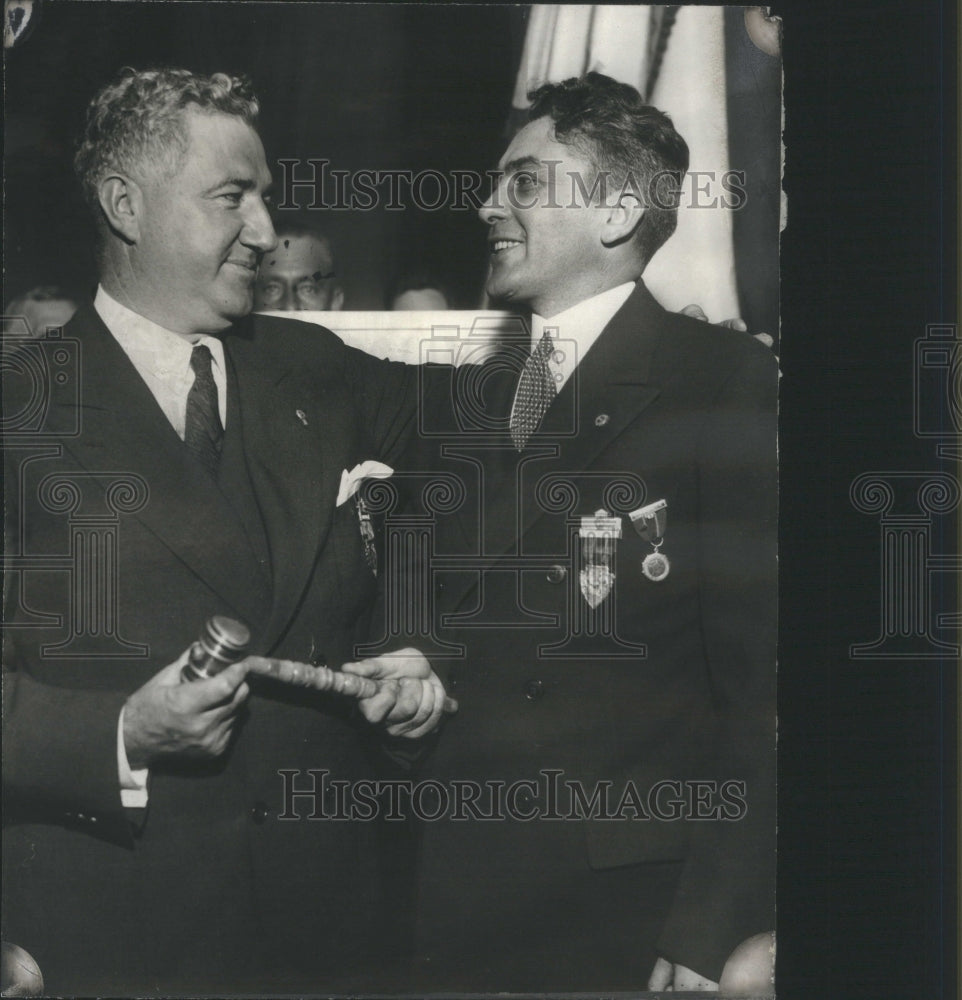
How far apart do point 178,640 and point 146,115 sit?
4.56 ft

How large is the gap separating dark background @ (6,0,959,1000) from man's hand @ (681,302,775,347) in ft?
0.31

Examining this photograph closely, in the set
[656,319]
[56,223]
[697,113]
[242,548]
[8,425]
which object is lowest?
[242,548]

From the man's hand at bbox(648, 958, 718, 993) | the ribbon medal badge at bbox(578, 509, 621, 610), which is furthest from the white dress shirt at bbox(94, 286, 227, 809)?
the man's hand at bbox(648, 958, 718, 993)

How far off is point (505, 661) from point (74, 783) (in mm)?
1176

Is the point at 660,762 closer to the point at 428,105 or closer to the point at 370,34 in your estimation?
the point at 428,105

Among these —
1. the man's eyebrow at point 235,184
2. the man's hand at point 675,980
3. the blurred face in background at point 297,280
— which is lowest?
the man's hand at point 675,980

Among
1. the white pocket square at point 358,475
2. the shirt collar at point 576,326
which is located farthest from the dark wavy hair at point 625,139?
the white pocket square at point 358,475

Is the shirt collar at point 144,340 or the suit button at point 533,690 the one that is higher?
the shirt collar at point 144,340

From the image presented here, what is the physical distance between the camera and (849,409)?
3.39 metres

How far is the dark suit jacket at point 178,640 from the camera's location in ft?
10.6

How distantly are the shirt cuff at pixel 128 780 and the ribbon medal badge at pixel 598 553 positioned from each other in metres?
1.26

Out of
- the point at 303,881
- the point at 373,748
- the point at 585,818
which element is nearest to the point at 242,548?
the point at 373,748

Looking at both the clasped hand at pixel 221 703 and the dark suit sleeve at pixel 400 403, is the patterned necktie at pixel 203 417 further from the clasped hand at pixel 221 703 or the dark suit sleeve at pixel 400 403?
the clasped hand at pixel 221 703

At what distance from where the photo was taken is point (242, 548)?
3.23m
